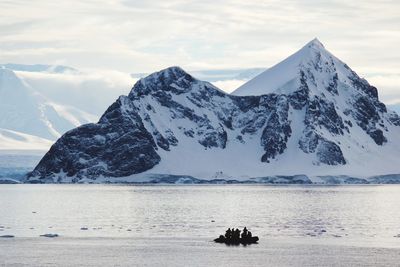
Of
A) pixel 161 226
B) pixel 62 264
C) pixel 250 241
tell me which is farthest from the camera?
pixel 161 226

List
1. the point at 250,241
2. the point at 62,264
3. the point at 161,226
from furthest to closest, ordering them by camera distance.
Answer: the point at 161,226 < the point at 250,241 < the point at 62,264

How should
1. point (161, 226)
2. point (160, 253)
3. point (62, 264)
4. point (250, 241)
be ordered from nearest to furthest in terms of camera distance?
point (62, 264) → point (160, 253) → point (250, 241) → point (161, 226)

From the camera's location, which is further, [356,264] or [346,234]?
[346,234]

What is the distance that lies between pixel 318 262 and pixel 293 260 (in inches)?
147

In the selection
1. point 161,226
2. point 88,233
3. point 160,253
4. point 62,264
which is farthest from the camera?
point 161,226

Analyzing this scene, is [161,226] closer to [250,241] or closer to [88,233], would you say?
[88,233]

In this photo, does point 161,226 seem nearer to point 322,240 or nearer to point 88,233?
point 88,233


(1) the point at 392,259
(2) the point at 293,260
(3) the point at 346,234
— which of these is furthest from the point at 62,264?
(3) the point at 346,234

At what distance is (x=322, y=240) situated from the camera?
167375 mm

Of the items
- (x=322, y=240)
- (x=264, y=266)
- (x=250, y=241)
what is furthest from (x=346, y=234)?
(x=264, y=266)

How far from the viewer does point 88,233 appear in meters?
176

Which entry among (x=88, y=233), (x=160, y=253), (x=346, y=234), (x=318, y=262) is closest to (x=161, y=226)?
(x=88, y=233)

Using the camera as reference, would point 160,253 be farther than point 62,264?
Yes

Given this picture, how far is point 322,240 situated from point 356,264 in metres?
33.6
